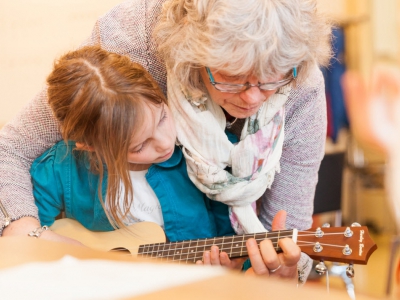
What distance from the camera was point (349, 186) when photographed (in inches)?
170

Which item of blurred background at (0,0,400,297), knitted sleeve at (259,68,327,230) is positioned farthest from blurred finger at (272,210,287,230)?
blurred background at (0,0,400,297)

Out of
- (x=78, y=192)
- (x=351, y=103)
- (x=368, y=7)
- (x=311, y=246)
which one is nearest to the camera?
(x=351, y=103)

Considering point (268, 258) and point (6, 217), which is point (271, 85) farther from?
point (6, 217)

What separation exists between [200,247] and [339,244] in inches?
13.4

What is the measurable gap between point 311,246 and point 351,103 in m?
0.79

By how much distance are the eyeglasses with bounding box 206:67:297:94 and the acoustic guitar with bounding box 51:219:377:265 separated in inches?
12.8

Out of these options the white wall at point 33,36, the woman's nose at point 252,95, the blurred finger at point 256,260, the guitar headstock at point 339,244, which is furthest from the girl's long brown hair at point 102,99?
the white wall at point 33,36

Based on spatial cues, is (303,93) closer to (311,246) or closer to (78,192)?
(311,246)

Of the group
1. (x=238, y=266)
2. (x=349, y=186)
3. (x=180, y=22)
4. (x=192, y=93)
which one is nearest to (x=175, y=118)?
(x=192, y=93)

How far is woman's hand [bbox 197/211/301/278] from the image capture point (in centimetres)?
116

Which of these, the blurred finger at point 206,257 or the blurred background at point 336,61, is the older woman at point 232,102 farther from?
the blurred background at point 336,61

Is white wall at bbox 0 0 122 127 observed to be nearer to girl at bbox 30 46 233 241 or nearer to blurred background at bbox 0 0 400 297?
blurred background at bbox 0 0 400 297

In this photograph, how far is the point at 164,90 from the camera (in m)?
1.41

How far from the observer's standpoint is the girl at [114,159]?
4.03 ft
